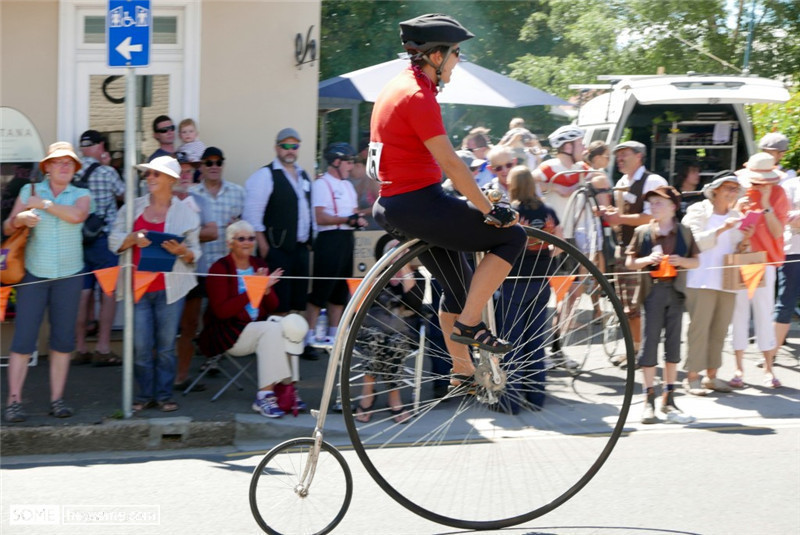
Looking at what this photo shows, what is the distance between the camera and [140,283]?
7570 mm

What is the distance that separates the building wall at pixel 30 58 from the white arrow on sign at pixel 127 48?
79.7 inches

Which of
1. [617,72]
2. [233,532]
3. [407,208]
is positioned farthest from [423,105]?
[617,72]

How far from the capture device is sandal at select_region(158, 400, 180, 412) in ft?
25.1

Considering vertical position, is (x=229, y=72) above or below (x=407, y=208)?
above

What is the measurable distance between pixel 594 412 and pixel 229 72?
440cm

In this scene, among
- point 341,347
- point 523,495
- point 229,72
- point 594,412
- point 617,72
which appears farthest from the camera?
point 617,72

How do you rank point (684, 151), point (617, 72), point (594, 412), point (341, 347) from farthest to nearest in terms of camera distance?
point (617, 72) → point (684, 151) → point (594, 412) → point (341, 347)

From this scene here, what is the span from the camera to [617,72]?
19312mm

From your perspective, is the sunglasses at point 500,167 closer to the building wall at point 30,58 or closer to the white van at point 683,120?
the white van at point 683,120

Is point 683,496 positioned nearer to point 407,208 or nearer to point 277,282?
point 407,208

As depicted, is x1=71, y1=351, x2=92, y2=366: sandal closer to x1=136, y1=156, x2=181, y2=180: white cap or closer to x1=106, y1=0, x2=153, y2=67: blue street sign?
x1=136, y1=156, x2=181, y2=180: white cap

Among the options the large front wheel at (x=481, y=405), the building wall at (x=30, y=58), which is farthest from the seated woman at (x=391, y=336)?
the building wall at (x=30, y=58)

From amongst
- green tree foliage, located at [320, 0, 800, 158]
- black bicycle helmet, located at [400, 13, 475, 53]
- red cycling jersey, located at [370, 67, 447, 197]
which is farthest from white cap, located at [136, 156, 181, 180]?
green tree foliage, located at [320, 0, 800, 158]

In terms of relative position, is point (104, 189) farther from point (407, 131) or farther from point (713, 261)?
point (713, 261)
